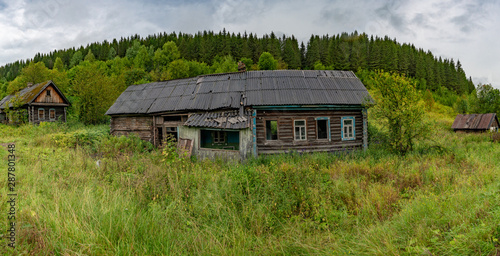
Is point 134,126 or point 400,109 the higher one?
point 400,109

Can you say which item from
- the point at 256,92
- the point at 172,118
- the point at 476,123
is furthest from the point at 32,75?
the point at 476,123

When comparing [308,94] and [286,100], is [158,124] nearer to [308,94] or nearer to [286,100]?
[286,100]

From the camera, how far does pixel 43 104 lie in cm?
2767

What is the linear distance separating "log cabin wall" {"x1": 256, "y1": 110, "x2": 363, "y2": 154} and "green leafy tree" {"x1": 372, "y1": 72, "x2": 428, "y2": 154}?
3.05 metres

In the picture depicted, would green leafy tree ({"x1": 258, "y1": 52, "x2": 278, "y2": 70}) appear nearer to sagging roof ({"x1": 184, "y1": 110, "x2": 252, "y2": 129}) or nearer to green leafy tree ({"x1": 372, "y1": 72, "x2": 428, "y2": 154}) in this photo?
sagging roof ({"x1": 184, "y1": 110, "x2": 252, "y2": 129})

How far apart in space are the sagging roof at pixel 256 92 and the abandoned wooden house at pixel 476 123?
19484 mm

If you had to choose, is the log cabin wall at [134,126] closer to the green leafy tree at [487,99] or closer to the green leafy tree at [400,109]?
the green leafy tree at [400,109]

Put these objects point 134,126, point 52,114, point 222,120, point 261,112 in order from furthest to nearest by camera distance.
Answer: point 52,114, point 134,126, point 261,112, point 222,120

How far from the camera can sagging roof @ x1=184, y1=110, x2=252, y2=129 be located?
39.6 ft

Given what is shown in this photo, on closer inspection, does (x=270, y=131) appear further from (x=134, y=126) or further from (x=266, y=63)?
(x=266, y=63)

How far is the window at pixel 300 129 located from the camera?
13492mm

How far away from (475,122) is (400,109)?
75.9 ft

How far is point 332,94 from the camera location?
13.9m

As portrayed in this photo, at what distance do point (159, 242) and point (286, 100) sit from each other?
1083 centimetres
